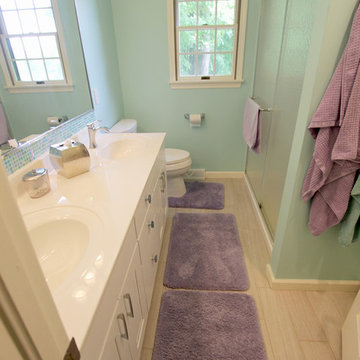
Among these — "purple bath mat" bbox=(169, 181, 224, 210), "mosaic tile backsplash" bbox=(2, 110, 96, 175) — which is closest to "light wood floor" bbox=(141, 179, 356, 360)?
"purple bath mat" bbox=(169, 181, 224, 210)

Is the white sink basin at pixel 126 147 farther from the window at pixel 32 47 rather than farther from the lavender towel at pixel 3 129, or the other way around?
the lavender towel at pixel 3 129

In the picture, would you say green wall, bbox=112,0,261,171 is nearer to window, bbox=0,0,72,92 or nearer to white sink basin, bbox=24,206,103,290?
window, bbox=0,0,72,92

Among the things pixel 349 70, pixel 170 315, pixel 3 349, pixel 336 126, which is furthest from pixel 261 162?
pixel 3 349

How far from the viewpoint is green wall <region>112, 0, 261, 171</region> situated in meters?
2.29

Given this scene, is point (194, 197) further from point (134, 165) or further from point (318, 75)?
point (318, 75)

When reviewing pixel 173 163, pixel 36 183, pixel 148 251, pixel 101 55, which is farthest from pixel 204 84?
pixel 36 183

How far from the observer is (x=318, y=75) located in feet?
3.38

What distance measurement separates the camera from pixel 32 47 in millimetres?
1231

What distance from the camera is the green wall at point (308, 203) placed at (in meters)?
0.96

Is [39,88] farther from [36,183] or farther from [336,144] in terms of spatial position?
[336,144]

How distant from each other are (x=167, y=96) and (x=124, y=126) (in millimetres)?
586

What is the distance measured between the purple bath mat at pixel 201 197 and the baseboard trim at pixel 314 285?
950 mm

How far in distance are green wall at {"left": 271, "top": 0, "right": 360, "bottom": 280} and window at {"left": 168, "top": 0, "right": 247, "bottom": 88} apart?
4.61ft

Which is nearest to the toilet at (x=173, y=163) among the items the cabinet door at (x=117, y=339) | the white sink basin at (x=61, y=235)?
the white sink basin at (x=61, y=235)
